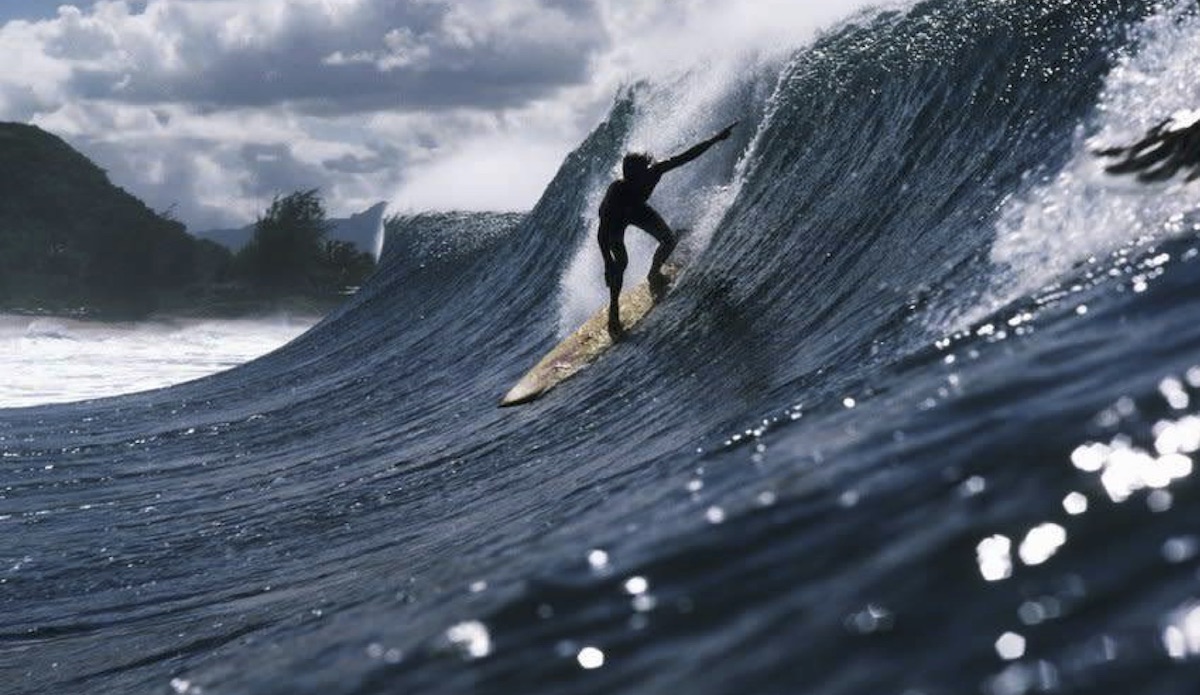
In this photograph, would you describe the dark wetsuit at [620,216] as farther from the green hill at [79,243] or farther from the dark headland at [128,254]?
the green hill at [79,243]

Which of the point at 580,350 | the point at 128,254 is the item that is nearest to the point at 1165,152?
the point at 580,350

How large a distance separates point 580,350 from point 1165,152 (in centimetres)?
690

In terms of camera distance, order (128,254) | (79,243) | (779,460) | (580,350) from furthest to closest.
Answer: (79,243) < (128,254) < (580,350) < (779,460)

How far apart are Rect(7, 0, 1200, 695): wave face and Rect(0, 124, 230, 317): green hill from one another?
218ft

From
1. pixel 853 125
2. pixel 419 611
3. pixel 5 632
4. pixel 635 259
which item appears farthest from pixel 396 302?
pixel 419 611

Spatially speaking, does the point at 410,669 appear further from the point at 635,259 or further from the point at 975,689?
the point at 635,259

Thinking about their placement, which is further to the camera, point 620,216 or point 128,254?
point 128,254

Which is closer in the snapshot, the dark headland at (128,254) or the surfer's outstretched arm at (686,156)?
the surfer's outstretched arm at (686,156)

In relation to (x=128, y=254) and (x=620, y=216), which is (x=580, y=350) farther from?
(x=128, y=254)

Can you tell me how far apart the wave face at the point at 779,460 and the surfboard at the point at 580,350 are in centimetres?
36

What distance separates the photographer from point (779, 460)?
5605mm

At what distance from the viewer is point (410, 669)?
462 cm

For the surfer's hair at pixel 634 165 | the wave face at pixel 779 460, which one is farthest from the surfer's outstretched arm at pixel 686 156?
the wave face at pixel 779 460

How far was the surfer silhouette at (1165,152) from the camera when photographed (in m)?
7.33
